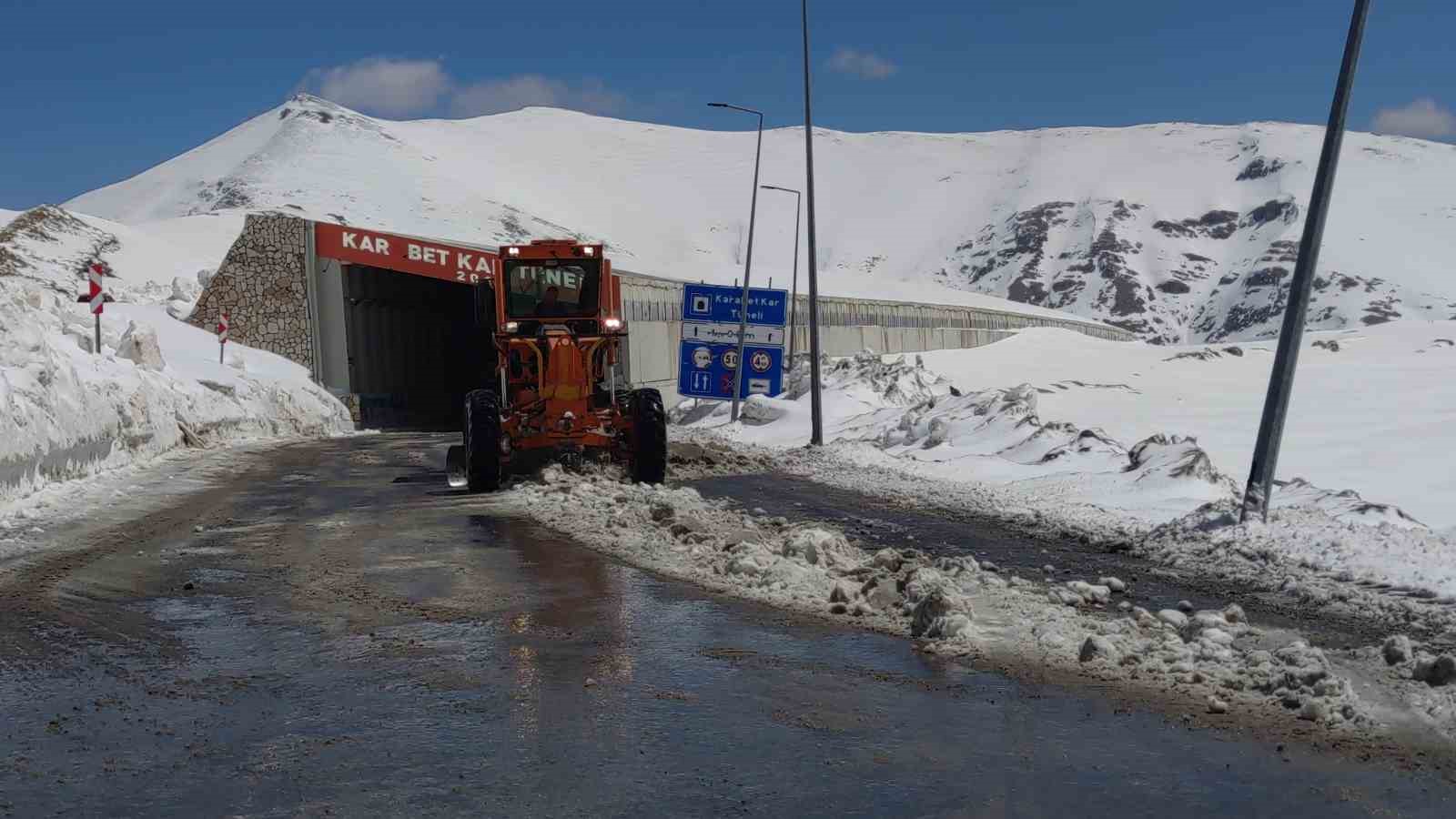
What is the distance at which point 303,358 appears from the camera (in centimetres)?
3750

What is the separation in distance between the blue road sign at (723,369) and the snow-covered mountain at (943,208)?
55891mm

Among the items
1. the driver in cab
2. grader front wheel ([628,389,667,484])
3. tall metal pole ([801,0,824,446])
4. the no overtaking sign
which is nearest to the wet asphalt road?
grader front wheel ([628,389,667,484])

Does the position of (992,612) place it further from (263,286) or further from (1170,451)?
(263,286)

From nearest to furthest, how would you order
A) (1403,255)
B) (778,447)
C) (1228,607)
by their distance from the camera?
(1228,607) → (778,447) → (1403,255)

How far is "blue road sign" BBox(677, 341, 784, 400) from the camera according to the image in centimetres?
3162

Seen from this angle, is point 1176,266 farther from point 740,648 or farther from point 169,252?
point 740,648

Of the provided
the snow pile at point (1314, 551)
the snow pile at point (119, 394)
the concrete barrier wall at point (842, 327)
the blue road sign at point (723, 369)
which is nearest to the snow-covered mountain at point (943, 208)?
the concrete barrier wall at point (842, 327)

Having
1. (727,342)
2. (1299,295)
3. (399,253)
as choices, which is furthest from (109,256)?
(1299,295)

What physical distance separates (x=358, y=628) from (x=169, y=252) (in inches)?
2150

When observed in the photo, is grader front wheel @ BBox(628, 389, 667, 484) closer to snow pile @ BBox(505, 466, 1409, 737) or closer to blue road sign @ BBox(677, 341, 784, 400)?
snow pile @ BBox(505, 466, 1409, 737)

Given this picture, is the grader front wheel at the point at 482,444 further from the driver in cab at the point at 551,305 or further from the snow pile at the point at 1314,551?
the snow pile at the point at 1314,551

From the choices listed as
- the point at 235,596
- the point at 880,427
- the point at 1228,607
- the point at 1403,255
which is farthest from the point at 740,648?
the point at 1403,255

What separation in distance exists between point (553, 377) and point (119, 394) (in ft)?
26.9

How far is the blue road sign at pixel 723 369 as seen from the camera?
31.6m
